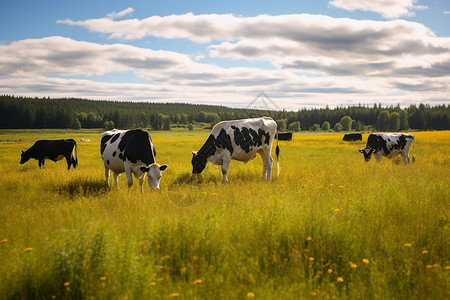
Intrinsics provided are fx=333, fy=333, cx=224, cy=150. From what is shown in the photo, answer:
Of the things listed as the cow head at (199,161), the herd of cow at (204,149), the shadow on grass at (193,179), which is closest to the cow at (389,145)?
the herd of cow at (204,149)

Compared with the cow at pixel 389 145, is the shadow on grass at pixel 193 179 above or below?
below

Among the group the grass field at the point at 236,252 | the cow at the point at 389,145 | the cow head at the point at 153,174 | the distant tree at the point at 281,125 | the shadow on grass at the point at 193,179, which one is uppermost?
the distant tree at the point at 281,125

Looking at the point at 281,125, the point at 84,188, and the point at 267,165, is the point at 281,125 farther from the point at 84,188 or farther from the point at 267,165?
the point at 84,188

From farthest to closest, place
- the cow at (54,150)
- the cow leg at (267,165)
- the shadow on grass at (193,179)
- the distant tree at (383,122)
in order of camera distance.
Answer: the distant tree at (383,122) → the cow at (54,150) → the cow leg at (267,165) → the shadow on grass at (193,179)

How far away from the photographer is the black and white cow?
514 inches

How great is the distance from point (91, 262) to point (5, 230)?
11.1ft

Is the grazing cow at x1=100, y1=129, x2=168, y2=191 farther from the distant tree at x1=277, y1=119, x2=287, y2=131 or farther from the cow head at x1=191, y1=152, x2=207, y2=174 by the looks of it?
the distant tree at x1=277, y1=119, x2=287, y2=131

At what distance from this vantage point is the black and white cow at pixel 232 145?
42.8 feet

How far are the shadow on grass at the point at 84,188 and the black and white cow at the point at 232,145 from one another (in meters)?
3.59

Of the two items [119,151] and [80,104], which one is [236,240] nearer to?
[119,151]

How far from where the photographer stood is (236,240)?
5.58m

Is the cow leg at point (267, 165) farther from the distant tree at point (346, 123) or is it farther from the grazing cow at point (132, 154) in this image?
the distant tree at point (346, 123)

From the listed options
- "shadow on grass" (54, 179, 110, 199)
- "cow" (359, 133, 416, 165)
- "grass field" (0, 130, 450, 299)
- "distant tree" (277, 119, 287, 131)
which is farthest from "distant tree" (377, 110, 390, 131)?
"grass field" (0, 130, 450, 299)

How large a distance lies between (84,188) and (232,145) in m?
5.60
